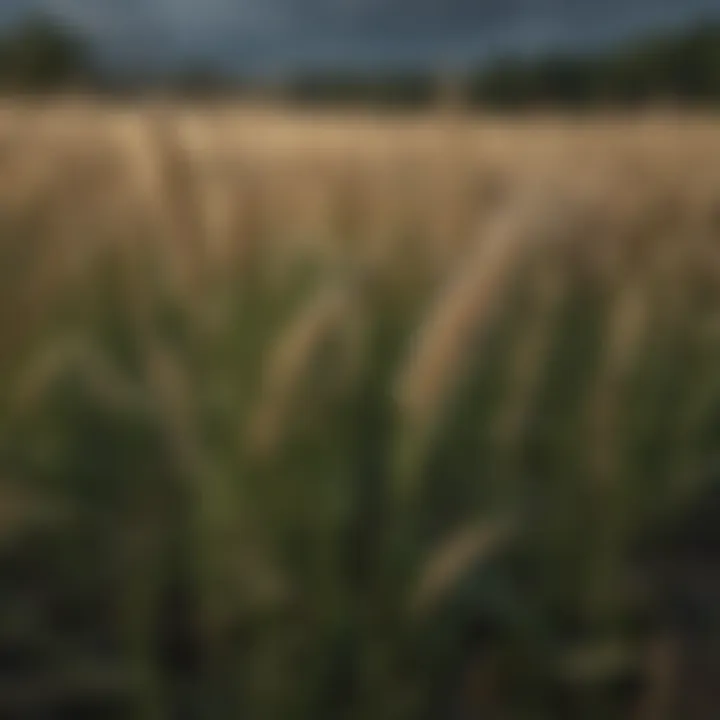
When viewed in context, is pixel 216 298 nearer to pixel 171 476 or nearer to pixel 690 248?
pixel 171 476

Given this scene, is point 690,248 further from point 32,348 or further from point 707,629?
point 32,348

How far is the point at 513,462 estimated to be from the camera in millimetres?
726

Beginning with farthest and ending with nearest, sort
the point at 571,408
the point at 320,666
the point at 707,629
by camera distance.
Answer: the point at 571,408 < the point at 707,629 < the point at 320,666

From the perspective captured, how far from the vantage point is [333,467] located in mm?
650

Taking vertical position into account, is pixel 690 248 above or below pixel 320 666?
above

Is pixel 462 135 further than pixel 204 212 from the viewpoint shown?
Yes

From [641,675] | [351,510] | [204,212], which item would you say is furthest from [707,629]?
[204,212]

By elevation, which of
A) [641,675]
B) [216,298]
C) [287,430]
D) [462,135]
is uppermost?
[462,135]

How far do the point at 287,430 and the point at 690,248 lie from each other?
0.99 feet

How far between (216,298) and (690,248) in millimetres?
272

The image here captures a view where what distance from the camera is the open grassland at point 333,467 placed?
59cm

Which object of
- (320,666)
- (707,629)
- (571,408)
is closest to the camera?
(320,666)

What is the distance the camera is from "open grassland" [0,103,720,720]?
0.59 meters

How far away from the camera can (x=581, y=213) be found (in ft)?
2.04
